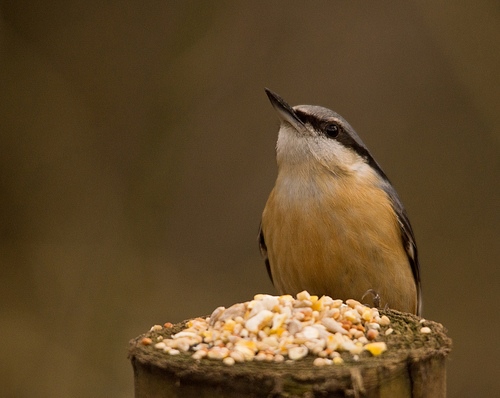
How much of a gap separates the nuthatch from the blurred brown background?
1.04 m

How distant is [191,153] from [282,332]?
2.89m

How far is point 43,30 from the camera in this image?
14.2 feet

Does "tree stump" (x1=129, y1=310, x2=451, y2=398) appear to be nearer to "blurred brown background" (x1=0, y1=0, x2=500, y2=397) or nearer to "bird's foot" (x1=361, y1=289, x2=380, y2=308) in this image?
"bird's foot" (x1=361, y1=289, x2=380, y2=308)

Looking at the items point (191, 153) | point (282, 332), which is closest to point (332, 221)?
point (282, 332)

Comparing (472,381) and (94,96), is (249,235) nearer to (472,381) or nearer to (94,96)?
(94,96)

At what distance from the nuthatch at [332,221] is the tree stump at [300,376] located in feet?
3.40

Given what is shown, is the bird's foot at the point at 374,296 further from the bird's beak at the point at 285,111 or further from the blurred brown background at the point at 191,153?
the blurred brown background at the point at 191,153

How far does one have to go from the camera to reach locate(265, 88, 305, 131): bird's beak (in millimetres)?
3049

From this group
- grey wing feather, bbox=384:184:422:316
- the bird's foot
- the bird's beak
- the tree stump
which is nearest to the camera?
the tree stump

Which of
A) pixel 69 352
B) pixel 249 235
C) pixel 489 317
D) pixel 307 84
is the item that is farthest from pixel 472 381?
pixel 69 352

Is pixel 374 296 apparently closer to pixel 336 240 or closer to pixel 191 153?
pixel 336 240

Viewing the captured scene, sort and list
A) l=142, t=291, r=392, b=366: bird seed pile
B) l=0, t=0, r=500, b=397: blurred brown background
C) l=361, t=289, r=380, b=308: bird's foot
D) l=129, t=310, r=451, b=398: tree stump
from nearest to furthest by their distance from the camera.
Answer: l=129, t=310, r=451, b=398: tree stump < l=142, t=291, r=392, b=366: bird seed pile < l=361, t=289, r=380, b=308: bird's foot < l=0, t=0, r=500, b=397: blurred brown background

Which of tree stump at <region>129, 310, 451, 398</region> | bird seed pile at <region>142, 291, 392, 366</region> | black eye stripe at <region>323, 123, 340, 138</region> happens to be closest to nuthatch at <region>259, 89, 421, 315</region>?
black eye stripe at <region>323, 123, 340, 138</region>

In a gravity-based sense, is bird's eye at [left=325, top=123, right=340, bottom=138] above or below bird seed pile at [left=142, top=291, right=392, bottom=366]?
above
